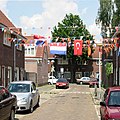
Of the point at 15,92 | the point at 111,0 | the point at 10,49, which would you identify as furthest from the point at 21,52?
the point at 15,92

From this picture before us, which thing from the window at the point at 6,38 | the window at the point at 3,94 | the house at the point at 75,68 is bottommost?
the window at the point at 3,94

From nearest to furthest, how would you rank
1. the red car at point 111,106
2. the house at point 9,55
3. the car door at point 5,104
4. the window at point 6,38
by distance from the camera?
the red car at point 111,106, the car door at point 5,104, the house at point 9,55, the window at point 6,38

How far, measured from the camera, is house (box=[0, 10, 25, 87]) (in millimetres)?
29781

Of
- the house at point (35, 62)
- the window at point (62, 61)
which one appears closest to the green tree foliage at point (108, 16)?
the house at point (35, 62)

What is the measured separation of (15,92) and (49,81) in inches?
1846

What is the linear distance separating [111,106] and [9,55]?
879 inches

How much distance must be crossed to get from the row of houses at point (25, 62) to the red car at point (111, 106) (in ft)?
50.2

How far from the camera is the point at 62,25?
70812mm

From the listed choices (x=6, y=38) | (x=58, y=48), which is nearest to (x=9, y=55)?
(x=6, y=38)

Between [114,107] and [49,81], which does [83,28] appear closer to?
[49,81]

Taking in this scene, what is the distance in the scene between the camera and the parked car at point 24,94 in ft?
55.5

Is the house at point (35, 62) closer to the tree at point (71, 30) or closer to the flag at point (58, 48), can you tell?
the tree at point (71, 30)

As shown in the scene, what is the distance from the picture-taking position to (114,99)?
38.0 ft

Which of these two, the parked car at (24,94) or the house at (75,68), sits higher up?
the house at (75,68)
